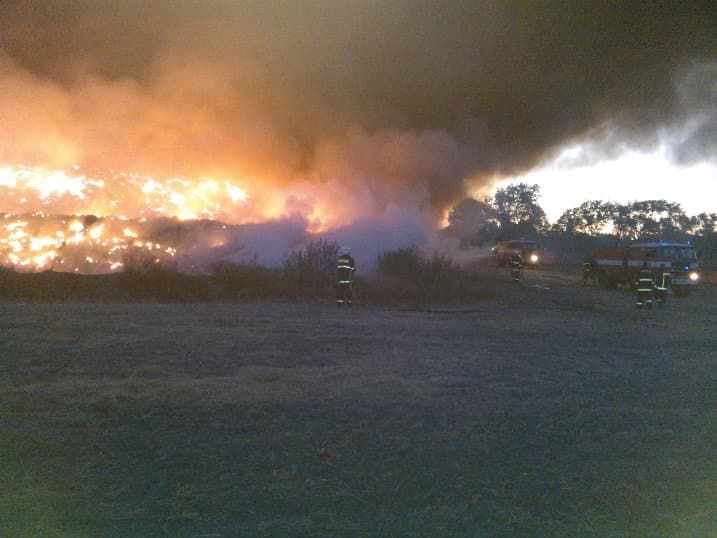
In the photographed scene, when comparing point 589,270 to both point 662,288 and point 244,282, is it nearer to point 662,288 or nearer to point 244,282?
point 662,288

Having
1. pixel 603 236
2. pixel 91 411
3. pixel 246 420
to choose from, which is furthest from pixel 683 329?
pixel 603 236

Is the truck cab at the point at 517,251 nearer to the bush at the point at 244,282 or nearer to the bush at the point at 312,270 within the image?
the bush at the point at 312,270

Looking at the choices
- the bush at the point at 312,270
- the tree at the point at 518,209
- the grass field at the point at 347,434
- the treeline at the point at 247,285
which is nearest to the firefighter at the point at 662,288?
the treeline at the point at 247,285

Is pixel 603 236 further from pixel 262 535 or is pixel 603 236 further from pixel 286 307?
pixel 262 535

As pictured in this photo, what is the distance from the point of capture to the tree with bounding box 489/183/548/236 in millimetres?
60609

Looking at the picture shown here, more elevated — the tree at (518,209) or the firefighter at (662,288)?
the tree at (518,209)

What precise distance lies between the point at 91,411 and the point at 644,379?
25.1 feet

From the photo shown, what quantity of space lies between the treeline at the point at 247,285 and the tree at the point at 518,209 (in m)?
38.1

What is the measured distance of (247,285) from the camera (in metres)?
21.0

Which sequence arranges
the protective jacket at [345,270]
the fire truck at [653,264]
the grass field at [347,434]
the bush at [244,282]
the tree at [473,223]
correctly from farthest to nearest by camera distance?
1. the tree at [473,223]
2. the fire truck at [653,264]
3. the bush at [244,282]
4. the protective jacket at [345,270]
5. the grass field at [347,434]

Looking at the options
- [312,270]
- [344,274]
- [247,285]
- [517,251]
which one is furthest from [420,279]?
[517,251]

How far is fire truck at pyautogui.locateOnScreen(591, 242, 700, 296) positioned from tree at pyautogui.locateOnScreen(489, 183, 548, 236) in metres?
29.3

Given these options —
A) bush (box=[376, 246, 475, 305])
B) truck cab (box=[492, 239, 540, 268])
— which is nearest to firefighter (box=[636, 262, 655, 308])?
bush (box=[376, 246, 475, 305])

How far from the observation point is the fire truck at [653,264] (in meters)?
26.0
